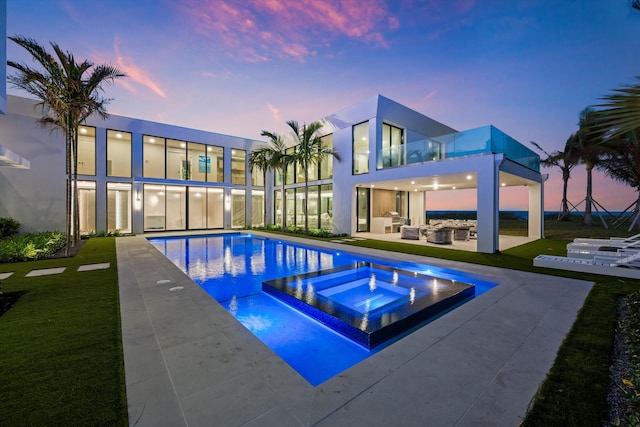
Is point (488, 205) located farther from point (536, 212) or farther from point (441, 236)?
point (536, 212)

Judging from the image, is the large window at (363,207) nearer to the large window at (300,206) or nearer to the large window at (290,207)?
the large window at (300,206)

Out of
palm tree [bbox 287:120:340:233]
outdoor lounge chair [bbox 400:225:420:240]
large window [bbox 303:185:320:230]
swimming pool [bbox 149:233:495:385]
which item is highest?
palm tree [bbox 287:120:340:233]

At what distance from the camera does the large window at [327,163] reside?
53.3 ft

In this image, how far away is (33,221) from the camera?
520 inches

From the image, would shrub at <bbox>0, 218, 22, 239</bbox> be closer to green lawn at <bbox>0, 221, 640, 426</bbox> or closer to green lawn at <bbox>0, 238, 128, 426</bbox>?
green lawn at <bbox>0, 238, 128, 426</bbox>

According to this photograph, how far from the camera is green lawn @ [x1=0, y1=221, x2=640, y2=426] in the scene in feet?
6.10

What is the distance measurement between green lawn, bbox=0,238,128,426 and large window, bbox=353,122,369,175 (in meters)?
12.2

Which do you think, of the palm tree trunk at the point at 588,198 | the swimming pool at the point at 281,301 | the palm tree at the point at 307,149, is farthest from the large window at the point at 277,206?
the palm tree trunk at the point at 588,198

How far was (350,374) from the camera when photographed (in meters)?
2.41

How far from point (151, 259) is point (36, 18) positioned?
11.6m

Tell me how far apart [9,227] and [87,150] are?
531 centimetres

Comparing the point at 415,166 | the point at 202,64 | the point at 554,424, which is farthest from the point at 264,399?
the point at 202,64

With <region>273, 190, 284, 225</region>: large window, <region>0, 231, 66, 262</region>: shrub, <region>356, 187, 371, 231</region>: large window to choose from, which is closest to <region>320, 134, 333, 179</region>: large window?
<region>356, 187, 371, 231</region>: large window

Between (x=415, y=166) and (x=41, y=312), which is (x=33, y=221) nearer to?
(x=41, y=312)
